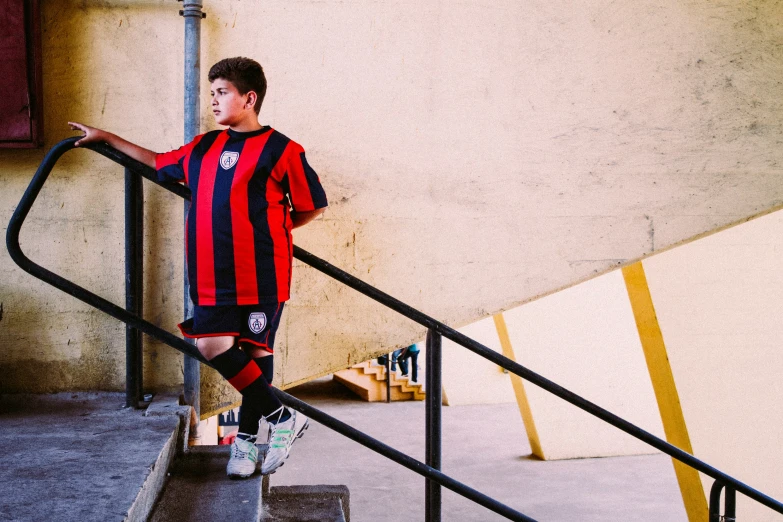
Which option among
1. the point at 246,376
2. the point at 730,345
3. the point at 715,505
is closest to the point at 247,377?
the point at 246,376

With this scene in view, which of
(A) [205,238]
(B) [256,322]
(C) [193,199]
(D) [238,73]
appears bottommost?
(B) [256,322]

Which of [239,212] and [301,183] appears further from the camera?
[301,183]

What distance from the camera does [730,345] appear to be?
4457mm

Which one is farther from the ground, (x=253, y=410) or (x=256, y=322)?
(x=256, y=322)

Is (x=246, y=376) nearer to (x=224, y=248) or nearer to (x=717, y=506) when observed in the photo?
(x=224, y=248)

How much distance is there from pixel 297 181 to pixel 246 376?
57 centimetres

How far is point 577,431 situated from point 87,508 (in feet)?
25.2

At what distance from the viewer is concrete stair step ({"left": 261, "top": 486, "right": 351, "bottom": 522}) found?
223 centimetres

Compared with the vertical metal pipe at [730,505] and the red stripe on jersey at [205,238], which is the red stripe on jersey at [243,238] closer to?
the red stripe on jersey at [205,238]

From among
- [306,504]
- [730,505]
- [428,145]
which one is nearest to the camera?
[730,505]

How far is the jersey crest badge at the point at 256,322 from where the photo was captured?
6.31 ft

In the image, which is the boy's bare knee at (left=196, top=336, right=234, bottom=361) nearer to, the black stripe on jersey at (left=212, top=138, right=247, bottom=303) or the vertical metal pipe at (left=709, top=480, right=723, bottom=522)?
the black stripe on jersey at (left=212, top=138, right=247, bottom=303)

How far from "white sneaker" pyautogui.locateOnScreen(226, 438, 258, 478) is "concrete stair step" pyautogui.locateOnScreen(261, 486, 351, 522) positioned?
0.68ft

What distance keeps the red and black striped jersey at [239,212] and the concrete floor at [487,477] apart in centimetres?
488
